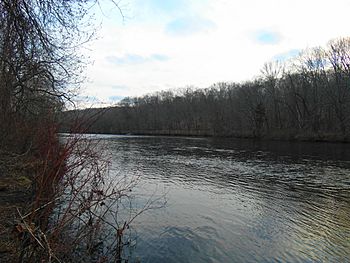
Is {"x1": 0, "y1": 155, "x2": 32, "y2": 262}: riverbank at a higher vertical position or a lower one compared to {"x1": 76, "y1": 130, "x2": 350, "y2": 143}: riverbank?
lower

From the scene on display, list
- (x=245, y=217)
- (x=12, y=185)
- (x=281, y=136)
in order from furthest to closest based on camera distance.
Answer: (x=281, y=136)
(x=12, y=185)
(x=245, y=217)

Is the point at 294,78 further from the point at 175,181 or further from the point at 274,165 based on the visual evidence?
the point at 175,181

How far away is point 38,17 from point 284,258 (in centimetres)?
883

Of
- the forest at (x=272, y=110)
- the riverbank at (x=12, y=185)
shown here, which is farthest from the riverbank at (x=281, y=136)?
the riverbank at (x=12, y=185)

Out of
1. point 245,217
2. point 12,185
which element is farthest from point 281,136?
point 12,185

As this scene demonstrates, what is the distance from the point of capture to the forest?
56259mm

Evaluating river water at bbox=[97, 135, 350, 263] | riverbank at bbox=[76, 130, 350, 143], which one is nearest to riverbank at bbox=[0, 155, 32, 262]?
river water at bbox=[97, 135, 350, 263]

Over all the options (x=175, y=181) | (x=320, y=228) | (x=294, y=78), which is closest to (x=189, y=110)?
(x=294, y=78)

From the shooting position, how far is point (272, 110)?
72688 millimetres

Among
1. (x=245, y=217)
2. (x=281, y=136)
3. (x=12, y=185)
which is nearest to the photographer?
(x=245, y=217)

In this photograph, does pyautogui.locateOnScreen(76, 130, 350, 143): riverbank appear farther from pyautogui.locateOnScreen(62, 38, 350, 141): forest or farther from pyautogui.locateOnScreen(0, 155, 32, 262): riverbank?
pyautogui.locateOnScreen(0, 155, 32, 262): riverbank

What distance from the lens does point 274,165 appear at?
87.7ft

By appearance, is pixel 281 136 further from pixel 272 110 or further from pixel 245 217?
pixel 245 217

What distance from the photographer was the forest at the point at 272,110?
56.3 metres
